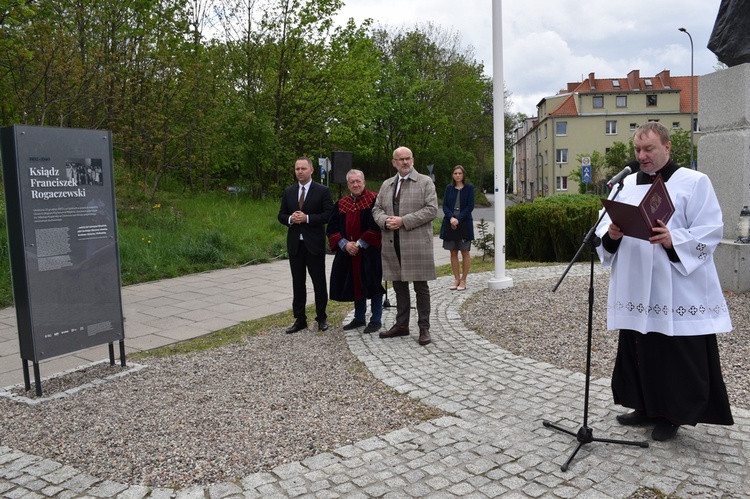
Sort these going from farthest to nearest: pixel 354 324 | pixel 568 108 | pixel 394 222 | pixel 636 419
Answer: pixel 568 108, pixel 354 324, pixel 394 222, pixel 636 419

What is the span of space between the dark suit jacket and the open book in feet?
13.0

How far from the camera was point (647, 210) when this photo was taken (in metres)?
3.50

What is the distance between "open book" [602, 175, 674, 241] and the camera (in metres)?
3.46

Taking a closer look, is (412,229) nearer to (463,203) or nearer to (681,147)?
(463,203)

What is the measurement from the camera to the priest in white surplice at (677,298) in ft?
11.9

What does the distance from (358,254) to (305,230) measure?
0.66 meters

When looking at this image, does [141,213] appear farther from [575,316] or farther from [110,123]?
[575,316]

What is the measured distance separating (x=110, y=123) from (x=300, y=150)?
39.6 feet

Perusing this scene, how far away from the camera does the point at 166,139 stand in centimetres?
1778

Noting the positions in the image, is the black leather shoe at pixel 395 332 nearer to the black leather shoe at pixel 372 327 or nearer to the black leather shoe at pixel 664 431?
the black leather shoe at pixel 372 327

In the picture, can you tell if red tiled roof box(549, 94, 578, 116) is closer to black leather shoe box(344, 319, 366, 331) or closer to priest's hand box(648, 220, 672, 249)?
black leather shoe box(344, 319, 366, 331)

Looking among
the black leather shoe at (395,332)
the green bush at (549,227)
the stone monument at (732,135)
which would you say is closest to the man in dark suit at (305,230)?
the black leather shoe at (395,332)

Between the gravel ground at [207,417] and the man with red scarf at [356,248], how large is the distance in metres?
1.09

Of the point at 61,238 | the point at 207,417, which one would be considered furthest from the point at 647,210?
the point at 61,238
